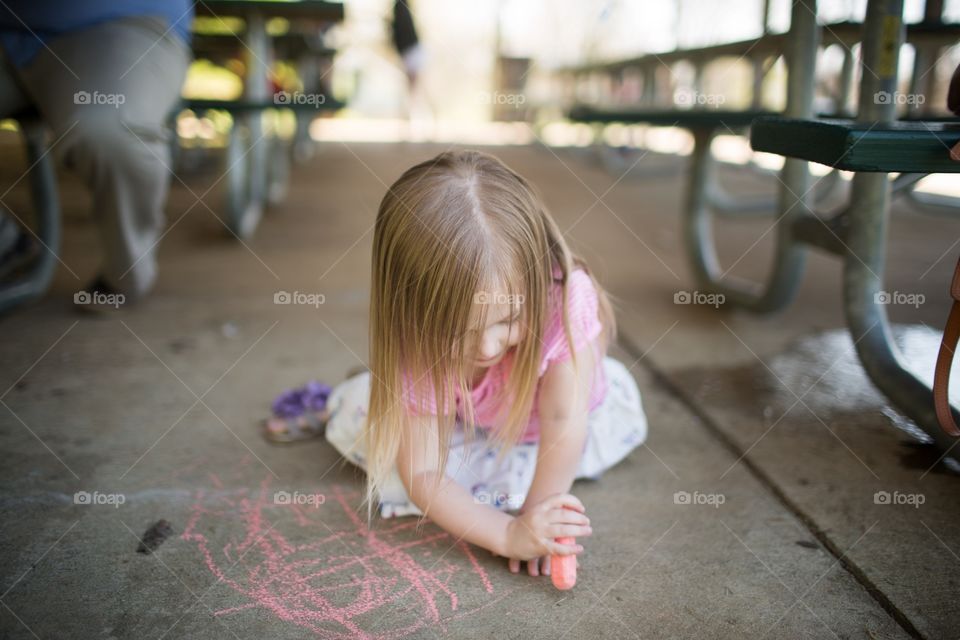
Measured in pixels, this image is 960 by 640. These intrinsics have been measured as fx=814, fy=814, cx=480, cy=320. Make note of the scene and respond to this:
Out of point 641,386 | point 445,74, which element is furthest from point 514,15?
point 641,386

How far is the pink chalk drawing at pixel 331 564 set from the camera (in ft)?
3.63

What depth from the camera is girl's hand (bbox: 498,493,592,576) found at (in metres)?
1.14

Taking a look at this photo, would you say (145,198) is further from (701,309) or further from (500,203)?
(701,309)

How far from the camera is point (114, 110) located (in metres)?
2.16

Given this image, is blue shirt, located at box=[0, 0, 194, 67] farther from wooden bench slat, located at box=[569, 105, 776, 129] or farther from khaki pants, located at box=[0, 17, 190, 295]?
wooden bench slat, located at box=[569, 105, 776, 129]

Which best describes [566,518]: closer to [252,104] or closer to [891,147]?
[891,147]

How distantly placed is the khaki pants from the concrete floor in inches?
11.7

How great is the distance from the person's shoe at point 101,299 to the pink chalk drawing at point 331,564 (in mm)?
1164

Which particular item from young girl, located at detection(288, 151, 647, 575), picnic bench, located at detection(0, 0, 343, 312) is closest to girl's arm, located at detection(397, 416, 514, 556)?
young girl, located at detection(288, 151, 647, 575)

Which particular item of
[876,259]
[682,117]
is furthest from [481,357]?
[682,117]

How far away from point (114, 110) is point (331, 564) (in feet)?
4.95

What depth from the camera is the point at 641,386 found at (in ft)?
6.39

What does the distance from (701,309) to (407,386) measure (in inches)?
58.2

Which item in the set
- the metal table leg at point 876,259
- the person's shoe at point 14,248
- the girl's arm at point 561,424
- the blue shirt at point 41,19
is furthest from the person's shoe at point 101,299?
the metal table leg at point 876,259
